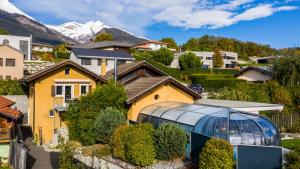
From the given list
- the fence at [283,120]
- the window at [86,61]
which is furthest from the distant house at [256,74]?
the window at [86,61]

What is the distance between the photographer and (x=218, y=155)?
15.5 m

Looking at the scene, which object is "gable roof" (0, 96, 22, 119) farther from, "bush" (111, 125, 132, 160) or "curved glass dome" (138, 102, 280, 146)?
"curved glass dome" (138, 102, 280, 146)

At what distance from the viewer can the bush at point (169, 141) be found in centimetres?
1903

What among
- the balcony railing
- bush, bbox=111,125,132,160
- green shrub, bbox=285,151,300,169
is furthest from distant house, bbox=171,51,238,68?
green shrub, bbox=285,151,300,169

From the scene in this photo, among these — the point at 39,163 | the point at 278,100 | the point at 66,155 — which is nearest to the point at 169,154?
the point at 66,155

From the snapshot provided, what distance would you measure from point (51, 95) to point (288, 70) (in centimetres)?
3451

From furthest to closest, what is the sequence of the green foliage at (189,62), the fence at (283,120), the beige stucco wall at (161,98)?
the green foliage at (189,62) → the fence at (283,120) → the beige stucco wall at (161,98)

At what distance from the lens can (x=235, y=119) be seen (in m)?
18.5

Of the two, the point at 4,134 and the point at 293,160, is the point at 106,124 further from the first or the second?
the point at 293,160

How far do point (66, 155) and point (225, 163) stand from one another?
7.06 m

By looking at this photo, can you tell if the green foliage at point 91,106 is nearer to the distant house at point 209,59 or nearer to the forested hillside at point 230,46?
the distant house at point 209,59

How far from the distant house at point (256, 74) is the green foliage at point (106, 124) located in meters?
37.9

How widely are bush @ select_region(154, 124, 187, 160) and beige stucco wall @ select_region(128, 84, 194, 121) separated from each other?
312 inches

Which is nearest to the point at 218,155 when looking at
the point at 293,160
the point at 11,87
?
the point at 293,160
